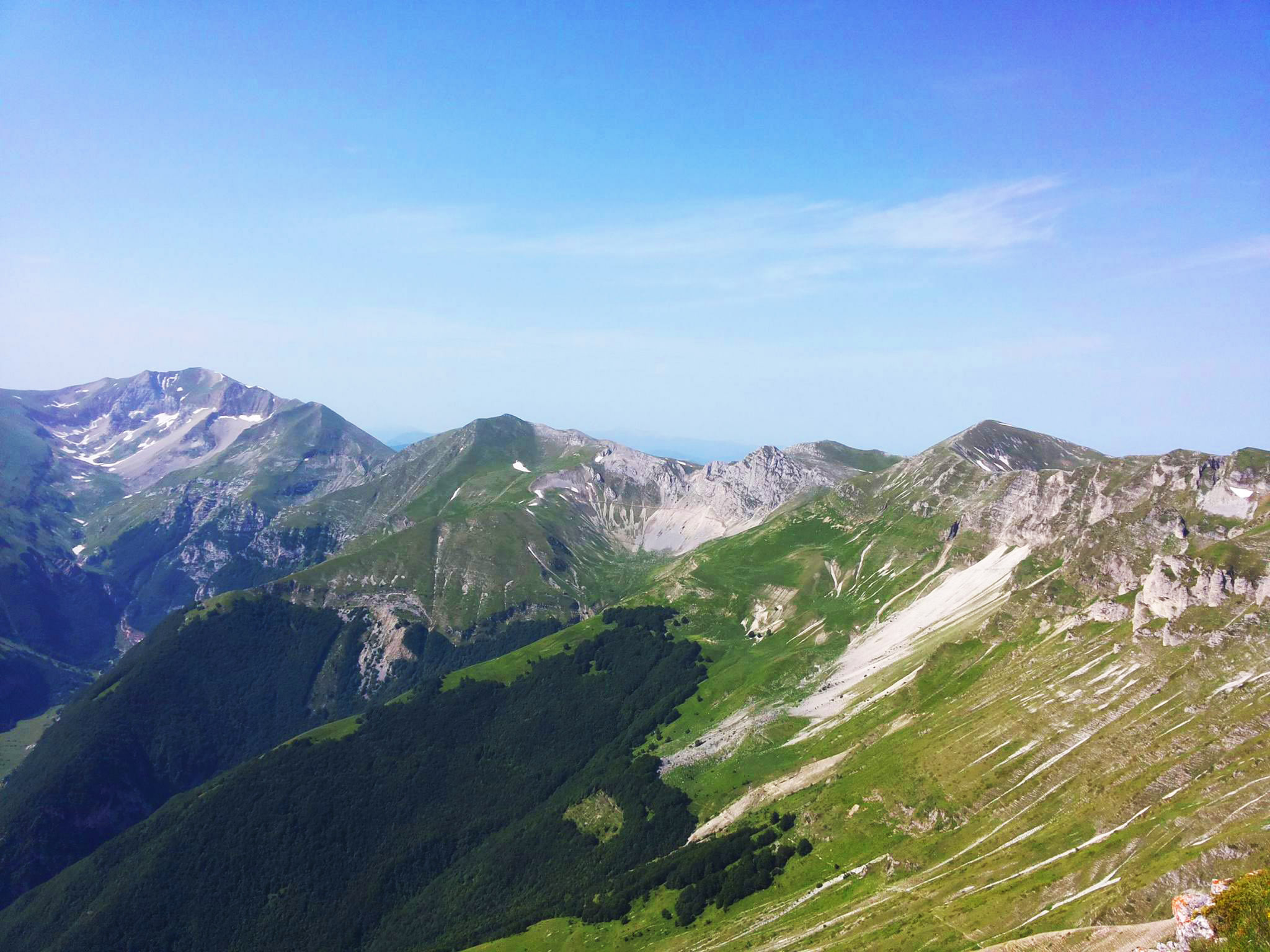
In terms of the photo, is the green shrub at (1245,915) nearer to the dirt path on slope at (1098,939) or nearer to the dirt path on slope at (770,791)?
the dirt path on slope at (1098,939)

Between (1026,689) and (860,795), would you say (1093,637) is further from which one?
(860,795)

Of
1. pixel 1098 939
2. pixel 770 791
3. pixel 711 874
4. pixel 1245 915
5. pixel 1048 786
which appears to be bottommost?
pixel 711 874

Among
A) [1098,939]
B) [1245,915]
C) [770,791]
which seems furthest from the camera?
[770,791]

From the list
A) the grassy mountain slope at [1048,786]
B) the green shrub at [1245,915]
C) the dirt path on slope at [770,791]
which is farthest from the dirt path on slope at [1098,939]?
the dirt path on slope at [770,791]

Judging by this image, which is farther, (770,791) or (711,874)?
(770,791)

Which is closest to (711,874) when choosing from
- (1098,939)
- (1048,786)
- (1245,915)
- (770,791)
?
(770,791)

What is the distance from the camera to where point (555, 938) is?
551 ft

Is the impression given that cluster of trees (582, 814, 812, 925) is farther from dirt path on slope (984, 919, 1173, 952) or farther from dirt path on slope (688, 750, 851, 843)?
dirt path on slope (984, 919, 1173, 952)

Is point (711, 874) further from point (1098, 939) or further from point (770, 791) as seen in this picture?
point (1098, 939)

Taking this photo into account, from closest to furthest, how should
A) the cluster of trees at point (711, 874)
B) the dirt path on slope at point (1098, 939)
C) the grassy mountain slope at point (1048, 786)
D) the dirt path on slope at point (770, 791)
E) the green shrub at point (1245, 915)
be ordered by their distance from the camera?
the green shrub at point (1245, 915), the dirt path on slope at point (1098, 939), the grassy mountain slope at point (1048, 786), the cluster of trees at point (711, 874), the dirt path on slope at point (770, 791)

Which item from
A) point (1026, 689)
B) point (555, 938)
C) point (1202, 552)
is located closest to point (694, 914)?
point (555, 938)

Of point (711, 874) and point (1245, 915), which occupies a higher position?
point (1245, 915)

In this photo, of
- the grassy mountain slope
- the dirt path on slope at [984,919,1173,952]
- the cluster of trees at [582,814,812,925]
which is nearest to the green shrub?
the dirt path on slope at [984,919,1173,952]

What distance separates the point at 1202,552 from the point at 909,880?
10549 centimetres
